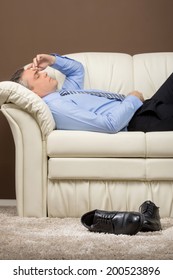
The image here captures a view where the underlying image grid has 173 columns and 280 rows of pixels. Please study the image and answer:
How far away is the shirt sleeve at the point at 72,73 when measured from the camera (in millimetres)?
3570

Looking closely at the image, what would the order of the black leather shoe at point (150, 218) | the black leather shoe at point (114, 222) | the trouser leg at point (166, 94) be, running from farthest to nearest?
the trouser leg at point (166, 94)
the black leather shoe at point (150, 218)
the black leather shoe at point (114, 222)

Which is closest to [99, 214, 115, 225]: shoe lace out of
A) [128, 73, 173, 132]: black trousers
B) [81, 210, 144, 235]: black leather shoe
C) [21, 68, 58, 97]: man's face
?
[81, 210, 144, 235]: black leather shoe

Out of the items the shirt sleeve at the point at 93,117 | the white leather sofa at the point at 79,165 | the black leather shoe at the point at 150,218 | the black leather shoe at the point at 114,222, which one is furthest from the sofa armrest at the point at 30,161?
the black leather shoe at the point at 150,218

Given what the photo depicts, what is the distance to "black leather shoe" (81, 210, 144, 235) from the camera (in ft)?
8.01

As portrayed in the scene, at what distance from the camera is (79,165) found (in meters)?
2.95

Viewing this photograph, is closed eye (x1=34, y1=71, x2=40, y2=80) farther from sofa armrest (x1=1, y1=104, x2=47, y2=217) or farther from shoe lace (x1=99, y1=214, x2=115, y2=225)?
shoe lace (x1=99, y1=214, x2=115, y2=225)

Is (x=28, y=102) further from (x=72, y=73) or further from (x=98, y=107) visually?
(x=72, y=73)

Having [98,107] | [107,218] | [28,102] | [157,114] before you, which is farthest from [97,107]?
[107,218]

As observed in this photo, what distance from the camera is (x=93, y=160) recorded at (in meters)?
2.95

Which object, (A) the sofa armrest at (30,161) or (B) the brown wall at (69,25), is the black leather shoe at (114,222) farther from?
Answer: (B) the brown wall at (69,25)

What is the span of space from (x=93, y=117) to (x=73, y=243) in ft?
3.10

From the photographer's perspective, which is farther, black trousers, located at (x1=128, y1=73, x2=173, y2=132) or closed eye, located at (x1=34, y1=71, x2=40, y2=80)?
closed eye, located at (x1=34, y1=71, x2=40, y2=80)
